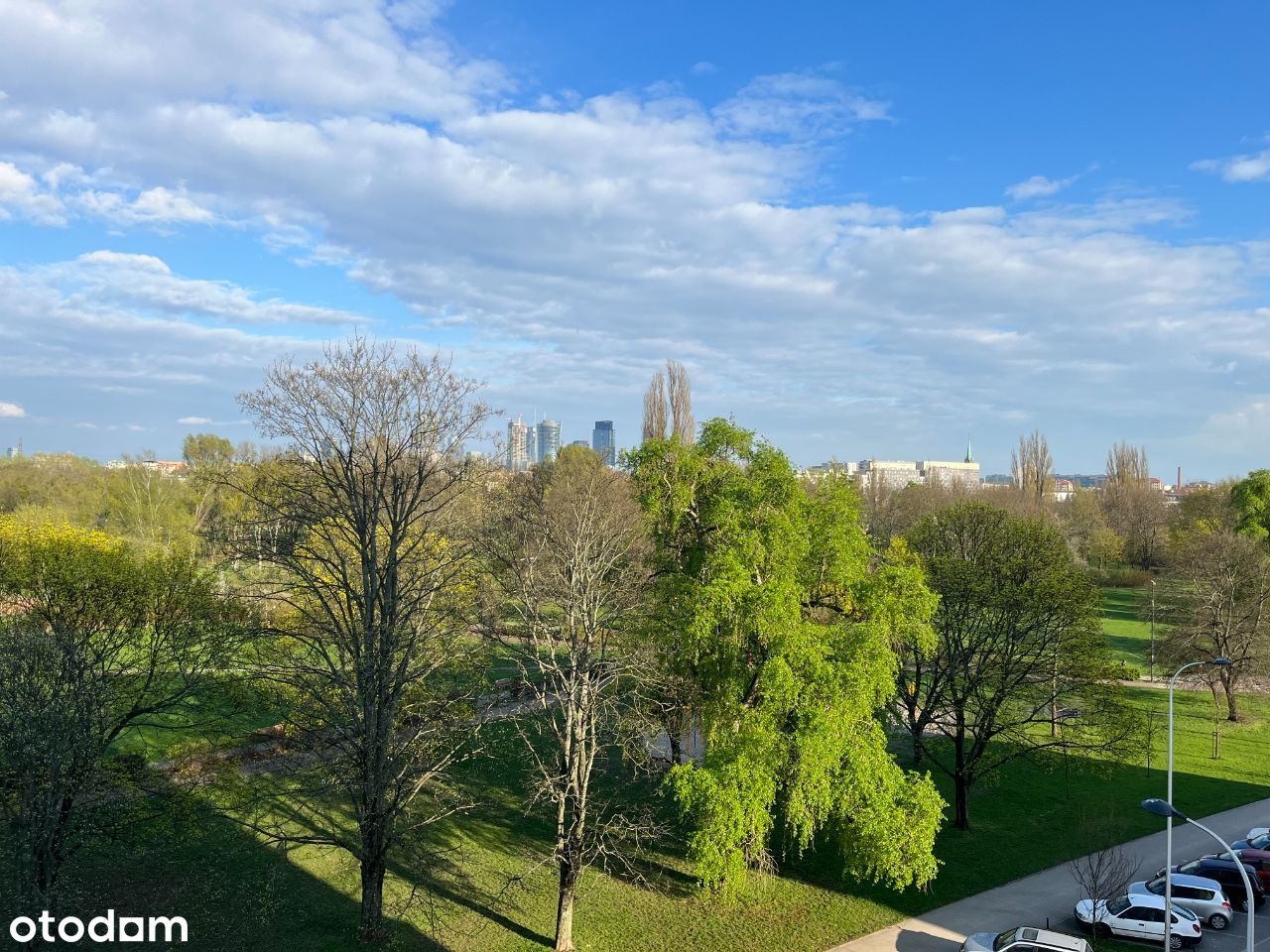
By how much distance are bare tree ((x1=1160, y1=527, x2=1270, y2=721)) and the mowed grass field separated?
45.0 feet

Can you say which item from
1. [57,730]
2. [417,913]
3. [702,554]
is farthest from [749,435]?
[57,730]

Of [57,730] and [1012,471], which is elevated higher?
[1012,471]

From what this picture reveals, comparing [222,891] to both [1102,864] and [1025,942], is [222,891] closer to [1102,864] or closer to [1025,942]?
[1025,942]

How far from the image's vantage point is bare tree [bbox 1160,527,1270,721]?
39656mm

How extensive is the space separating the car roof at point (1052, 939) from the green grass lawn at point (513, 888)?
10.3 feet

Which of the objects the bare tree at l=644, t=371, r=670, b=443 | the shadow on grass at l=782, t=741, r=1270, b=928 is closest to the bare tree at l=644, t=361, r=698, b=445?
the bare tree at l=644, t=371, r=670, b=443

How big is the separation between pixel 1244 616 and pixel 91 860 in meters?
49.0

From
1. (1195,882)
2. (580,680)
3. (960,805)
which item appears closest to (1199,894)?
(1195,882)

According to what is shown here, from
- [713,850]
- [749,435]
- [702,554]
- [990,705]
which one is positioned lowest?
[713,850]

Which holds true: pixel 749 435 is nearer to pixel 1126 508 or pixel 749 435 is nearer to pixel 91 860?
pixel 91 860

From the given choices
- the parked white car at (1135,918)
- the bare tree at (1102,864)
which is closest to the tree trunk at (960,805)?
the bare tree at (1102,864)

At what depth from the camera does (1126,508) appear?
314ft

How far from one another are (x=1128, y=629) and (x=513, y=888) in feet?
196

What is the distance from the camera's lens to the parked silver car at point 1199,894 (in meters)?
20.5
